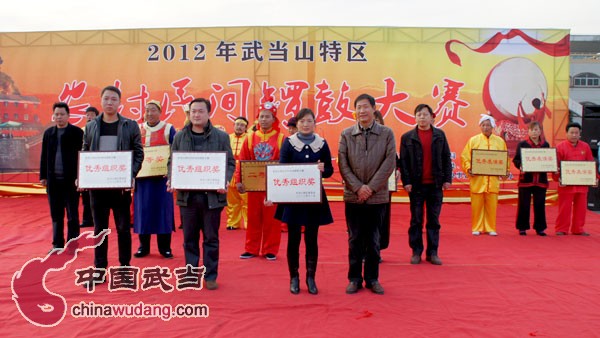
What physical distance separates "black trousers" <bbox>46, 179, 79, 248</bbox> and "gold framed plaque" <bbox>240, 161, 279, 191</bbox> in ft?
5.47

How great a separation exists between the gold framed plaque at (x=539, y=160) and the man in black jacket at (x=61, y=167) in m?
5.36

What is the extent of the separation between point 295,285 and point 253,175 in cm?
143

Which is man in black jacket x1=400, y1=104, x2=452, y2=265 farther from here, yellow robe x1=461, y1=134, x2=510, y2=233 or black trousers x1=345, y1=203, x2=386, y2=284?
yellow robe x1=461, y1=134, x2=510, y2=233

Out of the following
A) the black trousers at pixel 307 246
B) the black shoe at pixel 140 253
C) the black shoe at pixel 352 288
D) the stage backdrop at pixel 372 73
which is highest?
the stage backdrop at pixel 372 73

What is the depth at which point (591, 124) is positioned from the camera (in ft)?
29.1

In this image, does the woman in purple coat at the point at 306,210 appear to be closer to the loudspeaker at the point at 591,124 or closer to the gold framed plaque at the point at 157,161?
the gold framed plaque at the point at 157,161

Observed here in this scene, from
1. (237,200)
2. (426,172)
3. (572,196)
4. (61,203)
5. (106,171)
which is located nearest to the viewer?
(106,171)

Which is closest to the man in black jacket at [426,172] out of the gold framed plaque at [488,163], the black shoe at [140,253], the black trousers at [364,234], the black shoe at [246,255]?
the black trousers at [364,234]

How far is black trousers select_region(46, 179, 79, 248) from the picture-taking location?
4465mm

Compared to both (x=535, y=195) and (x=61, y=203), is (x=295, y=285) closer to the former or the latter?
(x=61, y=203)

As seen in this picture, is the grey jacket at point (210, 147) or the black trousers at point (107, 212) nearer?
the grey jacket at point (210, 147)

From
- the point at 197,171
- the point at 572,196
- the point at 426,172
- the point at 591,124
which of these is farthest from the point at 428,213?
the point at 591,124

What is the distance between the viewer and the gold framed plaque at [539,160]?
5984 mm

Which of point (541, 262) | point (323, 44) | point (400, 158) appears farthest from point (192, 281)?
point (323, 44)
